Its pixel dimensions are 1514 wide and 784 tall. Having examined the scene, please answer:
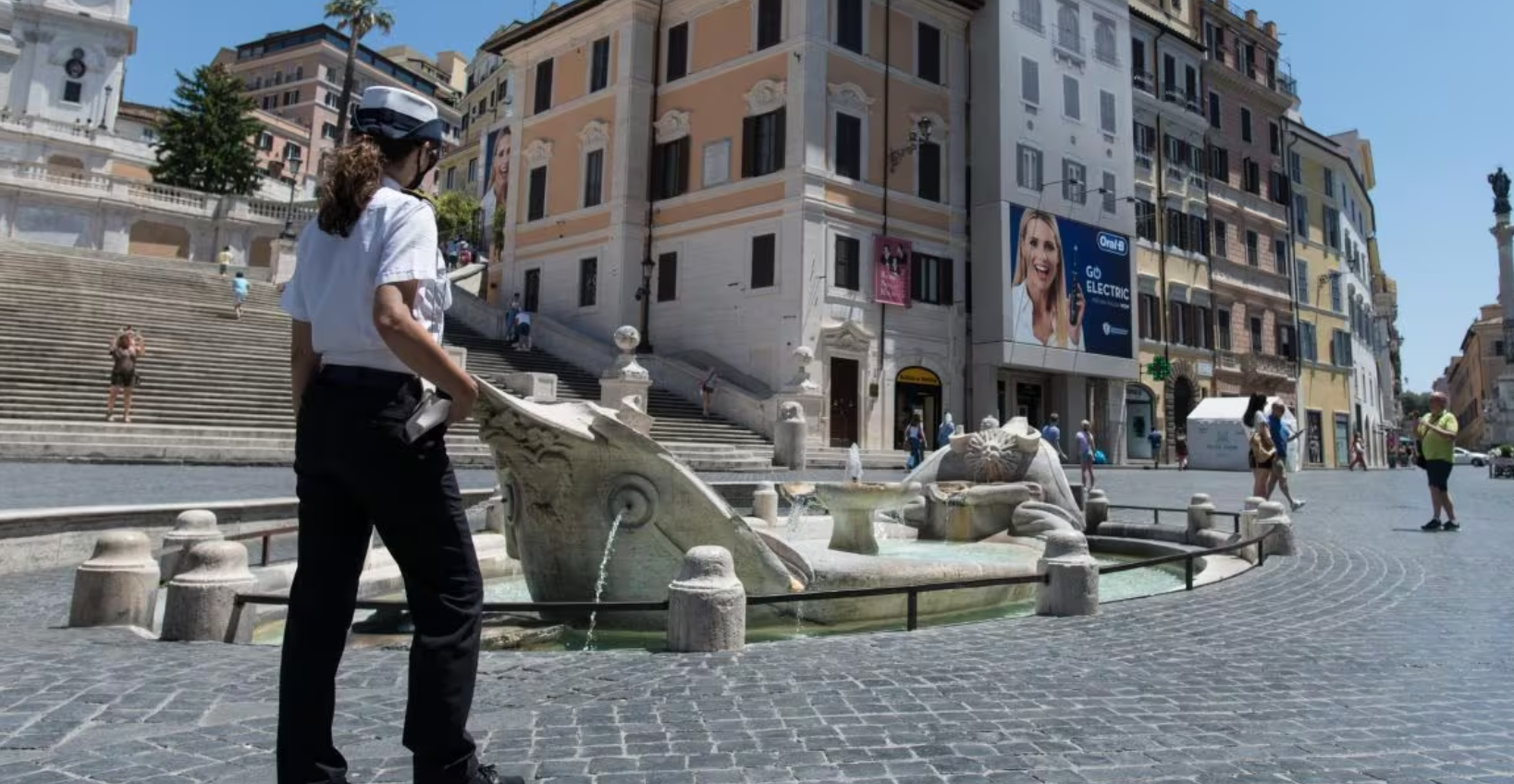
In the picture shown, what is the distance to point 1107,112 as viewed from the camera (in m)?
31.8

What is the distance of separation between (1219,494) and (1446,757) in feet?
51.2

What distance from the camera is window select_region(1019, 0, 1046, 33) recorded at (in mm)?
29422

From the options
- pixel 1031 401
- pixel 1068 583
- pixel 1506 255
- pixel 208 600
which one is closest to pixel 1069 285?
pixel 1031 401

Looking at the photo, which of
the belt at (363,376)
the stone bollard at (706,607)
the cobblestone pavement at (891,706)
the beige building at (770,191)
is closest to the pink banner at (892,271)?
the beige building at (770,191)

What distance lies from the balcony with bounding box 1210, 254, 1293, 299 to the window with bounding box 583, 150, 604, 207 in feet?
85.7

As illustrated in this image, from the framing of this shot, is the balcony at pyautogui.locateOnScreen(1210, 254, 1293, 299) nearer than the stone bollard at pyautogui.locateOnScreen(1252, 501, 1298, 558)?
No

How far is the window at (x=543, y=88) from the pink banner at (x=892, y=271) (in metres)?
13.8

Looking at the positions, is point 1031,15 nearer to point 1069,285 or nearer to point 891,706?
point 1069,285

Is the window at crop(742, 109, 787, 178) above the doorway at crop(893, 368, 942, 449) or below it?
above

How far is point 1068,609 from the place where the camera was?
18.5 ft

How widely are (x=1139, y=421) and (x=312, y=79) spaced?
261 feet

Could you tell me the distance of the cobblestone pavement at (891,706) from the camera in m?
2.82

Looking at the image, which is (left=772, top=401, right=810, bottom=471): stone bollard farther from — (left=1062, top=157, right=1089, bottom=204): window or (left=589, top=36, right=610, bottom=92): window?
(left=1062, top=157, right=1089, bottom=204): window

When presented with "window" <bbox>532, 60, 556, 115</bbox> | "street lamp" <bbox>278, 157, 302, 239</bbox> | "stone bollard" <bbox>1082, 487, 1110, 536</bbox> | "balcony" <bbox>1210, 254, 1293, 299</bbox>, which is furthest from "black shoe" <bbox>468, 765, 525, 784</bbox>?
"street lamp" <bbox>278, 157, 302, 239</bbox>
